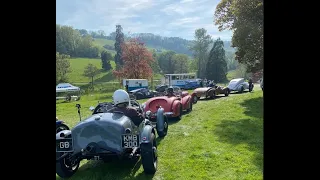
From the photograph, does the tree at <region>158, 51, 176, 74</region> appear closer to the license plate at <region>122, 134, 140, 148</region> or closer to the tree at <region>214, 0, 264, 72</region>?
the tree at <region>214, 0, 264, 72</region>

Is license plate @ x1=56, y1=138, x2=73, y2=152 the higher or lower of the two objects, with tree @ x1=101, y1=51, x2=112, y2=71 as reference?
lower

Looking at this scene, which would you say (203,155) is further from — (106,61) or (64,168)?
(106,61)

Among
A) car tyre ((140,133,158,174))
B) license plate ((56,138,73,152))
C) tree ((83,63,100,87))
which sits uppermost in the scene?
tree ((83,63,100,87))

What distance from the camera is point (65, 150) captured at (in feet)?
11.1

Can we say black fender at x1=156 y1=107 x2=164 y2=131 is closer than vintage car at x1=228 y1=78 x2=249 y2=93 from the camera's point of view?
Yes

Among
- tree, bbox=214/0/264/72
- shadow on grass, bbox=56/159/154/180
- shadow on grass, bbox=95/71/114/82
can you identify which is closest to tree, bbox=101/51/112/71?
shadow on grass, bbox=95/71/114/82

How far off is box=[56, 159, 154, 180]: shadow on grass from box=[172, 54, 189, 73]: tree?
69.4ft

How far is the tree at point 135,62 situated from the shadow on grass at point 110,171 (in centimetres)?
1717

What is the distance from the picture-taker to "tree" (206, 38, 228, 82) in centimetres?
1659

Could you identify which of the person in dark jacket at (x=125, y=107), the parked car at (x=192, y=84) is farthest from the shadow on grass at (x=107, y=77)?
the person in dark jacket at (x=125, y=107)

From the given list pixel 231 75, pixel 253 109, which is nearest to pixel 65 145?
pixel 253 109
